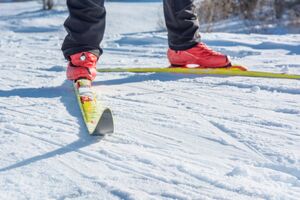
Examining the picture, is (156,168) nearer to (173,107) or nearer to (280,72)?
(173,107)

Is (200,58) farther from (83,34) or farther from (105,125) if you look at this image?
(105,125)

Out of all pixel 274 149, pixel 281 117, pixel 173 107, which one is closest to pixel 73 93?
pixel 173 107

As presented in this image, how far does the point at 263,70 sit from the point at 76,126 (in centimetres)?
119

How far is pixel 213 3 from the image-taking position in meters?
7.71

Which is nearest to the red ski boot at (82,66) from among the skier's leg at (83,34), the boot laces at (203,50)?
the skier's leg at (83,34)

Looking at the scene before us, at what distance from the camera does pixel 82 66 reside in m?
2.32

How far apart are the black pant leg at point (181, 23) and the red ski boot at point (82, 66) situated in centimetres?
45

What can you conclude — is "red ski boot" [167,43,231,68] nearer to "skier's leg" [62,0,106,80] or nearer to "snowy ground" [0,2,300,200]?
"snowy ground" [0,2,300,200]

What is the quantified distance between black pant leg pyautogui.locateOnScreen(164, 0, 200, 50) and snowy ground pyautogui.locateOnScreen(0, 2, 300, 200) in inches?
8.5

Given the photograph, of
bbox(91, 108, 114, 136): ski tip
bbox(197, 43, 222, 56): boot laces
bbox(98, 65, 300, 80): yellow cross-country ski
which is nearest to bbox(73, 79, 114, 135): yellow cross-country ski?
bbox(91, 108, 114, 136): ski tip

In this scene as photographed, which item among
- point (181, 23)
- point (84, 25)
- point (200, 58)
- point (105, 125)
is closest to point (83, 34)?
point (84, 25)

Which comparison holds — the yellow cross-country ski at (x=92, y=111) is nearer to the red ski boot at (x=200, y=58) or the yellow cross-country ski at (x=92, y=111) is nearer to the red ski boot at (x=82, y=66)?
the red ski boot at (x=82, y=66)

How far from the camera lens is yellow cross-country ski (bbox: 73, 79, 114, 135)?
5.25 ft

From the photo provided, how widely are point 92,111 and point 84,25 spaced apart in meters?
0.60
